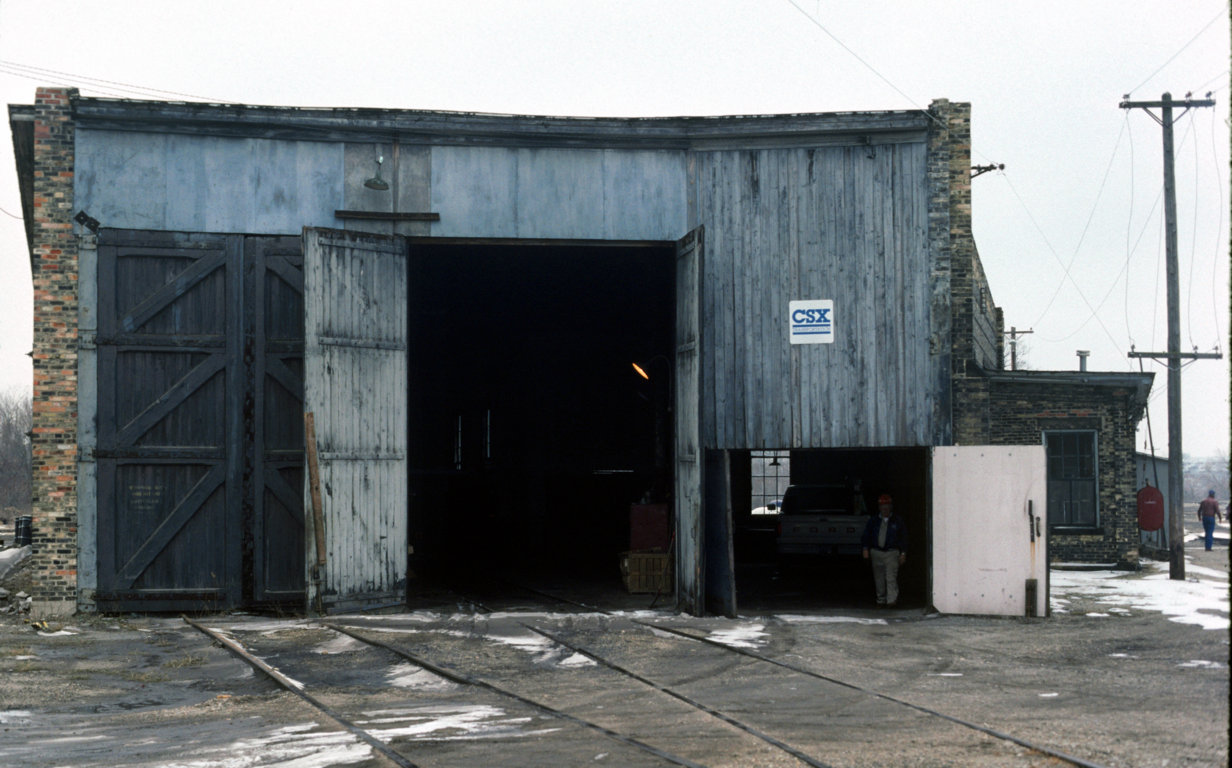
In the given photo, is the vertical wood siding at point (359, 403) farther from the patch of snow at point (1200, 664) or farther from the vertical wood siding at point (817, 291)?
the patch of snow at point (1200, 664)

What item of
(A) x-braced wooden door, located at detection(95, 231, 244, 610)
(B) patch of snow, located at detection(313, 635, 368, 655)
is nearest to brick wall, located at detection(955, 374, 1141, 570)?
(B) patch of snow, located at detection(313, 635, 368, 655)

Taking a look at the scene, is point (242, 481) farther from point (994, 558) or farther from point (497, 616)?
point (994, 558)

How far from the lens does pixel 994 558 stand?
1517 centimetres

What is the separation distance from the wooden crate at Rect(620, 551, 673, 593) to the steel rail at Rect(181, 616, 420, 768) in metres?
6.23

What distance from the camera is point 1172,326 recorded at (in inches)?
888

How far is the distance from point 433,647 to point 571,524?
569 inches

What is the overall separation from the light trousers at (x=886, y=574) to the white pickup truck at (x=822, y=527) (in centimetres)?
440

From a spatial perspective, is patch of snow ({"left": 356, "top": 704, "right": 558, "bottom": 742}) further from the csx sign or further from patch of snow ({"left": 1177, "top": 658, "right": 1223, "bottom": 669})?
the csx sign

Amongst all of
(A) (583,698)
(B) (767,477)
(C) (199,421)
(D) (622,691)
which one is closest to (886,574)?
(D) (622,691)

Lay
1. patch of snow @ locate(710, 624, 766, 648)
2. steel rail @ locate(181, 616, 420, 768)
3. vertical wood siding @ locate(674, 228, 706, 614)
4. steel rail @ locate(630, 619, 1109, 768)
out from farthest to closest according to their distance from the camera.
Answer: vertical wood siding @ locate(674, 228, 706, 614) → patch of snow @ locate(710, 624, 766, 648) → steel rail @ locate(181, 616, 420, 768) → steel rail @ locate(630, 619, 1109, 768)

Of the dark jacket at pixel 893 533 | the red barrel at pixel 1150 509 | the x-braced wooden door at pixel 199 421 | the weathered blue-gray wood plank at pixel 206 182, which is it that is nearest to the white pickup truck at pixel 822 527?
the dark jacket at pixel 893 533

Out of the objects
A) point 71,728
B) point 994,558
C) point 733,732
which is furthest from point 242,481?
point 994,558

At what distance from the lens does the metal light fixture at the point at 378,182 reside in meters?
Answer: 14.9

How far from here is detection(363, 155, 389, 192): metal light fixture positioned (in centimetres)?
1495
